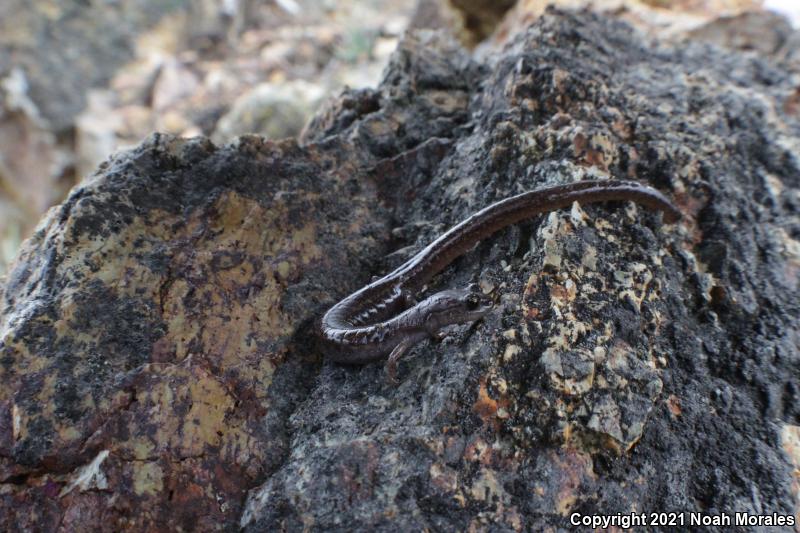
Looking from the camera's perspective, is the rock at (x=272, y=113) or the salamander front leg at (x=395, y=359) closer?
the salamander front leg at (x=395, y=359)

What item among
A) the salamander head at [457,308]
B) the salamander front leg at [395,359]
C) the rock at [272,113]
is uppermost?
the rock at [272,113]

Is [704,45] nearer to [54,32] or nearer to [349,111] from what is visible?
[349,111]

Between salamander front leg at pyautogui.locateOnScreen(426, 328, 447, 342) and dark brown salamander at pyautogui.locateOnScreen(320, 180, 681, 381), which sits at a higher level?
dark brown salamander at pyautogui.locateOnScreen(320, 180, 681, 381)

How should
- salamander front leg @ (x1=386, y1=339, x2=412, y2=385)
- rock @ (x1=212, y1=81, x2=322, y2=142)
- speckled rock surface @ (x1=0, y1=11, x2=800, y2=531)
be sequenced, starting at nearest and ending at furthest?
speckled rock surface @ (x1=0, y1=11, x2=800, y2=531) → salamander front leg @ (x1=386, y1=339, x2=412, y2=385) → rock @ (x1=212, y1=81, x2=322, y2=142)

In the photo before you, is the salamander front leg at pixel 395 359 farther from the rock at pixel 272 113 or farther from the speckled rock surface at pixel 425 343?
the rock at pixel 272 113

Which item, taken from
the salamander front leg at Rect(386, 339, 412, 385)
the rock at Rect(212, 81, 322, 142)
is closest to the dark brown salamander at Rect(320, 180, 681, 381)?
the salamander front leg at Rect(386, 339, 412, 385)

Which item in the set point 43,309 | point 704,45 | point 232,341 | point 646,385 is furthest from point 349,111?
point 704,45

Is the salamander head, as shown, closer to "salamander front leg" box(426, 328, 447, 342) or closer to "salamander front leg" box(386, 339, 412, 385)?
"salamander front leg" box(426, 328, 447, 342)

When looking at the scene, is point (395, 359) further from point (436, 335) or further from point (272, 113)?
point (272, 113)

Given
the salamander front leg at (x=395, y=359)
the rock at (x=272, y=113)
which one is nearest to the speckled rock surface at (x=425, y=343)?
the salamander front leg at (x=395, y=359)
